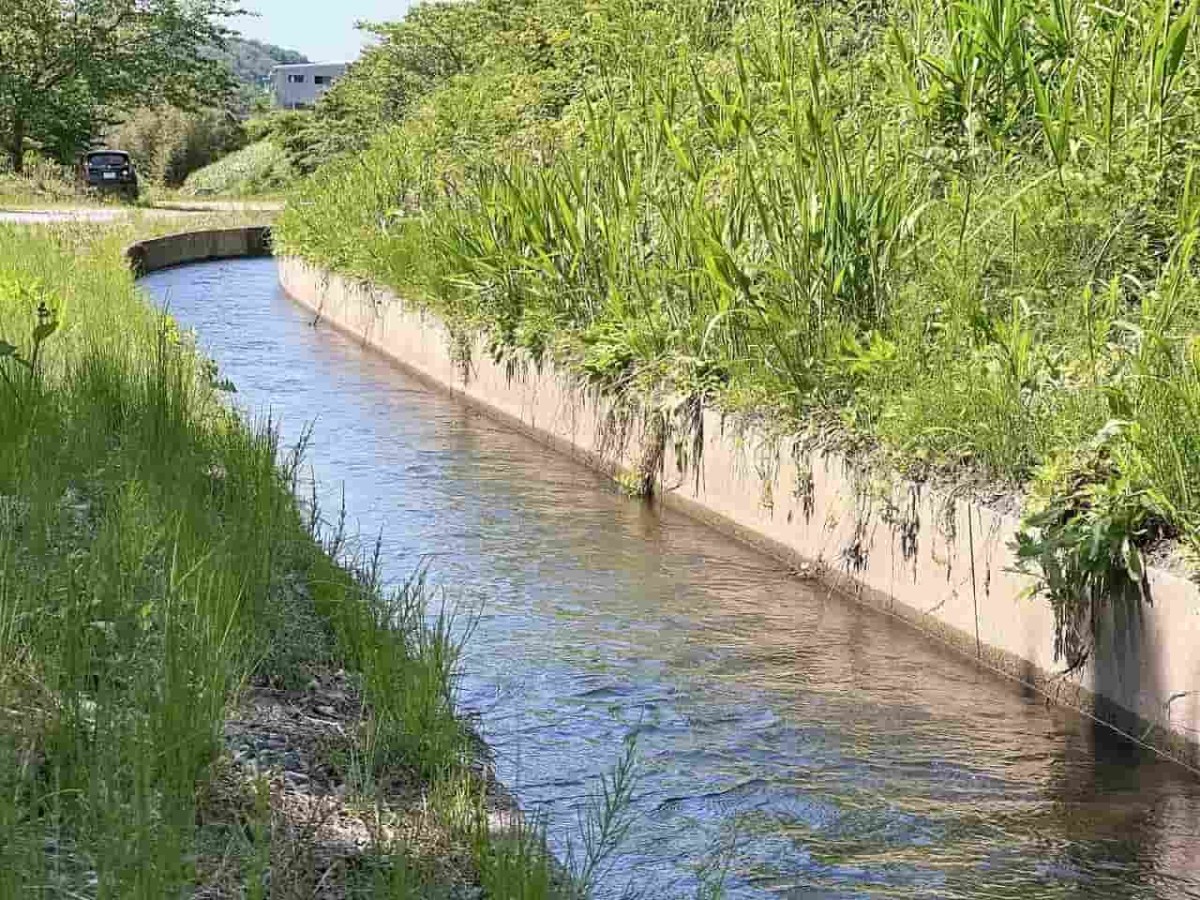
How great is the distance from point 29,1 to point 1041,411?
148ft

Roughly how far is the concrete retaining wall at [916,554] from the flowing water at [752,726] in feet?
0.40

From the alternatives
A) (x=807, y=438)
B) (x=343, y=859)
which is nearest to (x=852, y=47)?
(x=807, y=438)

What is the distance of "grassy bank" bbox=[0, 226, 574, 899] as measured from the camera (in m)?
3.75

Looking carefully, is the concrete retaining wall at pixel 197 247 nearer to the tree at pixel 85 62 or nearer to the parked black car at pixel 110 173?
the parked black car at pixel 110 173

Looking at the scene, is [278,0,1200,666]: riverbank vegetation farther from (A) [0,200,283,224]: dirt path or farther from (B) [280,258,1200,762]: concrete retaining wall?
(A) [0,200,283,224]: dirt path

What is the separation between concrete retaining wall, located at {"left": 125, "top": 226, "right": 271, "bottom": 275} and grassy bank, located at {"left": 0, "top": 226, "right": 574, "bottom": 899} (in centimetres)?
1783

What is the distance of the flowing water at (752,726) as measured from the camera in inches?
206

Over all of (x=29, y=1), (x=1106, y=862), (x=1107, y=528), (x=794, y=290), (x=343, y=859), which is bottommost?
(x=1106, y=862)

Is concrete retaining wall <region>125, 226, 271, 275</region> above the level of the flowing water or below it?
above

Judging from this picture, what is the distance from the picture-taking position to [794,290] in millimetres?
9242

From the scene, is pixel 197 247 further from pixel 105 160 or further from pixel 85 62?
pixel 85 62

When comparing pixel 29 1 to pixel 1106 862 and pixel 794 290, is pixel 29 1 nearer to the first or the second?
pixel 794 290

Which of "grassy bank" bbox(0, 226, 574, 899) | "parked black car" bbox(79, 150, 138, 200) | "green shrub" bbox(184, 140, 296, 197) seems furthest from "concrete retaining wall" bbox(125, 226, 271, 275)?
"green shrub" bbox(184, 140, 296, 197)

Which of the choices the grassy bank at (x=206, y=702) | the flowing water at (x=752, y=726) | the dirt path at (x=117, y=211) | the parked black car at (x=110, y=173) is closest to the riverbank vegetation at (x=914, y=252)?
the flowing water at (x=752, y=726)
